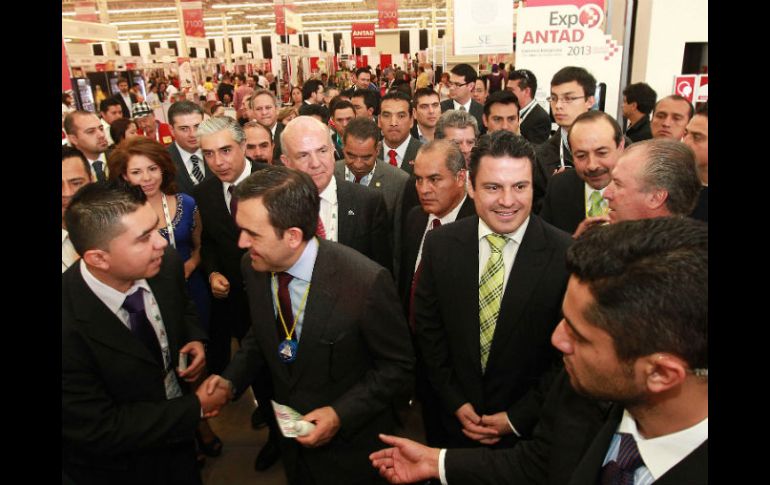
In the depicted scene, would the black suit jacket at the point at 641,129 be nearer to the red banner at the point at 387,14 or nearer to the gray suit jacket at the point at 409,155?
the gray suit jacket at the point at 409,155

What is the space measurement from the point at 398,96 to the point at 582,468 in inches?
158

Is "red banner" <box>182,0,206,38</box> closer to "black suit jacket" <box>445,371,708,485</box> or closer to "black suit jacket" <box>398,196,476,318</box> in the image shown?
"black suit jacket" <box>398,196,476,318</box>

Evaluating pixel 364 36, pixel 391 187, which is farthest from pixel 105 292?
pixel 364 36

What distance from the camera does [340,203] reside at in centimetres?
292

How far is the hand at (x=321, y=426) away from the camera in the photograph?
5.82 ft

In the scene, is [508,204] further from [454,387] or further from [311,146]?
[311,146]

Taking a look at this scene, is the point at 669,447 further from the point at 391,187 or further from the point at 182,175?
the point at 182,175

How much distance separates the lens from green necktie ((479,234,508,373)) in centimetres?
199

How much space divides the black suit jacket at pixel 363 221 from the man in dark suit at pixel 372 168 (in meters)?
0.34

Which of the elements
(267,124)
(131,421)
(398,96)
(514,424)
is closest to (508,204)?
(514,424)
